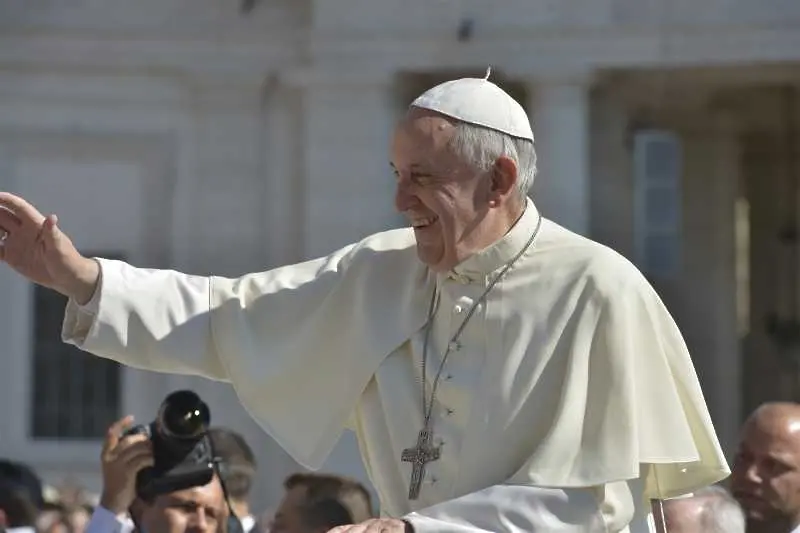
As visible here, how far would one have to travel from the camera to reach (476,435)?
159 inches

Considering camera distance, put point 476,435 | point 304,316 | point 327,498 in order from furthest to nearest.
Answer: point 327,498
point 304,316
point 476,435

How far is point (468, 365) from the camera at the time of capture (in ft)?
13.6

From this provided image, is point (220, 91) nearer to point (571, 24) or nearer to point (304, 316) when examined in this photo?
point (571, 24)

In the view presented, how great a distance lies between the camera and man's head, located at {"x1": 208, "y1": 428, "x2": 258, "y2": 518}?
7672mm

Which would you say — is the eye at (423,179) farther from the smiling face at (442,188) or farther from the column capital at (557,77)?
the column capital at (557,77)

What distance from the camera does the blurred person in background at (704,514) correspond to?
5875mm

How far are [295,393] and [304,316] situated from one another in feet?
0.49

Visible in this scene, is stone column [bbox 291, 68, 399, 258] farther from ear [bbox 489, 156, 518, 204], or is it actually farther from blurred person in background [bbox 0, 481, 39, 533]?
ear [bbox 489, 156, 518, 204]

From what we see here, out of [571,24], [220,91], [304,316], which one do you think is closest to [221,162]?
[220,91]

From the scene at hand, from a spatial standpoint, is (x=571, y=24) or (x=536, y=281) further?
(x=571, y=24)

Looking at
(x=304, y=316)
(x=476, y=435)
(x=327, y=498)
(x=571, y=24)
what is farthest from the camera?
(x=571, y=24)

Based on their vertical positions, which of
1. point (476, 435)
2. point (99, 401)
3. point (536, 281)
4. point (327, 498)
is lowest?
point (99, 401)

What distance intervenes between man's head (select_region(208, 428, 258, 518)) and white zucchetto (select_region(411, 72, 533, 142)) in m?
3.65

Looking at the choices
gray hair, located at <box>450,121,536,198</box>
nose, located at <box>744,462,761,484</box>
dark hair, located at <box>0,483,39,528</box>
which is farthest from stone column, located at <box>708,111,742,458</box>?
gray hair, located at <box>450,121,536,198</box>
